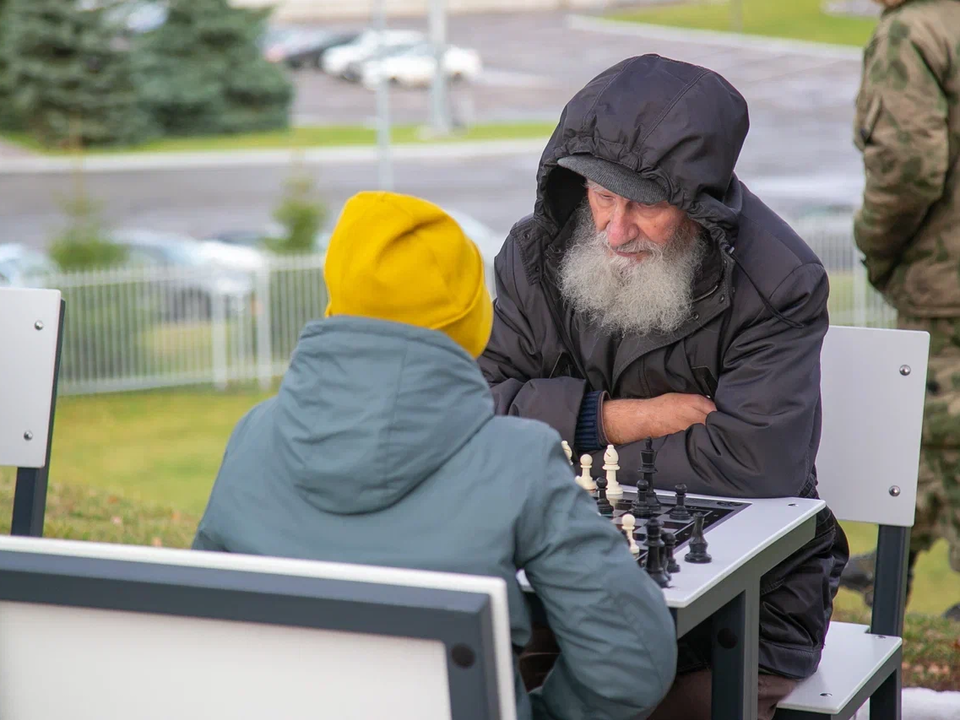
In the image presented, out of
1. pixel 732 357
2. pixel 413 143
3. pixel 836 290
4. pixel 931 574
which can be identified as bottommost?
pixel 413 143

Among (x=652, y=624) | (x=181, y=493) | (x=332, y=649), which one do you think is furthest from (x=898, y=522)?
(x=181, y=493)

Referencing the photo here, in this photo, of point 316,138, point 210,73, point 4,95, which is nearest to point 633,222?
point 4,95

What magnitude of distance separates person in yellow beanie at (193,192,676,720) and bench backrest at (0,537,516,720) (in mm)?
285

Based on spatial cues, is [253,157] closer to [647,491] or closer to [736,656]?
[647,491]

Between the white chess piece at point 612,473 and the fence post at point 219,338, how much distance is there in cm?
1033

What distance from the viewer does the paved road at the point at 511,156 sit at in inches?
1034

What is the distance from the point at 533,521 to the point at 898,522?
62.7 inches

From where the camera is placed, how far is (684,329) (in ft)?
9.32

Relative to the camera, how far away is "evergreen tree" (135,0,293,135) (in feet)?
101

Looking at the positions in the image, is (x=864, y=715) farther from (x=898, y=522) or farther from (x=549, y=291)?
(x=549, y=291)

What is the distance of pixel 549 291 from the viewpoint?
3.10 m

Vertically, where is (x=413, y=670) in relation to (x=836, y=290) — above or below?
above

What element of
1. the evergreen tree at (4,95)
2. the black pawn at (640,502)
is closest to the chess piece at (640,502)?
the black pawn at (640,502)

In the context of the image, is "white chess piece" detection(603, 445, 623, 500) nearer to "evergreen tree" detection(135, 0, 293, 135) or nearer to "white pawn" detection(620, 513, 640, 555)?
"white pawn" detection(620, 513, 640, 555)
